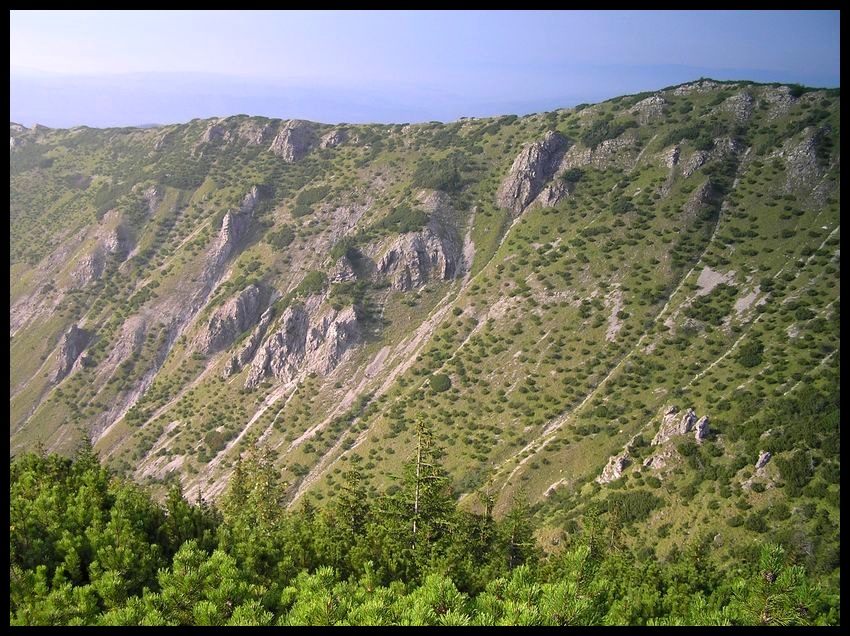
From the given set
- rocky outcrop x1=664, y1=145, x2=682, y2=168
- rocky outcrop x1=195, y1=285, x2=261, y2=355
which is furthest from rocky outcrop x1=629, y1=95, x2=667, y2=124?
rocky outcrop x1=195, y1=285, x2=261, y2=355

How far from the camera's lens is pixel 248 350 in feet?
395

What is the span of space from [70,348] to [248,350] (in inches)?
1984

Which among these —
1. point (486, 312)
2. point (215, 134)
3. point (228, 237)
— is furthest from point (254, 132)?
point (486, 312)

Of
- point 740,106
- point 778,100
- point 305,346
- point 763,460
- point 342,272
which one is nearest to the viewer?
point 763,460

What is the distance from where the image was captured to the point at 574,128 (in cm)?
13575

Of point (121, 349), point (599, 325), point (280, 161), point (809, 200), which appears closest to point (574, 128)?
point (809, 200)

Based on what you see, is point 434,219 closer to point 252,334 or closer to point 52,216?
Answer: point 252,334

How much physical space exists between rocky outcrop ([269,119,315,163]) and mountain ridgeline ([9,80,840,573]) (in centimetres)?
84

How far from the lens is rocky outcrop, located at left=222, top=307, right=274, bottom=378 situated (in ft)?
388

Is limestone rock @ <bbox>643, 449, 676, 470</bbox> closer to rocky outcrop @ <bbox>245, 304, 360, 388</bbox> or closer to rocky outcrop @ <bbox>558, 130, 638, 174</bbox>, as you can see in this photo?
rocky outcrop @ <bbox>245, 304, 360, 388</bbox>

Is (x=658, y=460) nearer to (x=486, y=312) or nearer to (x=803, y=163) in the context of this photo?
(x=486, y=312)

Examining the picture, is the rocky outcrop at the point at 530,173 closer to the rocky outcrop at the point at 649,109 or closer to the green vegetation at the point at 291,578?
the rocky outcrop at the point at 649,109

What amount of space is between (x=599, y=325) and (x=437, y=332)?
3101cm

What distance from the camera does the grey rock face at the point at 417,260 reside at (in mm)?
121250
